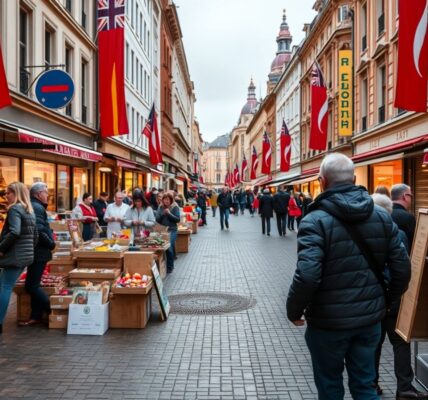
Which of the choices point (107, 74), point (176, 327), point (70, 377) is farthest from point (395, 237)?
Answer: point (107, 74)

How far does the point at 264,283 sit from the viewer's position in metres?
10.9

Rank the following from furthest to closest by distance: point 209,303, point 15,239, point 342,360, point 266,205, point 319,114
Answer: point 319,114 → point 266,205 → point 209,303 → point 15,239 → point 342,360

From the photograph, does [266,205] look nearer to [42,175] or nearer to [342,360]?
[42,175]

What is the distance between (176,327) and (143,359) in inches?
57.7

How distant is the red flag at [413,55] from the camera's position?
429 inches

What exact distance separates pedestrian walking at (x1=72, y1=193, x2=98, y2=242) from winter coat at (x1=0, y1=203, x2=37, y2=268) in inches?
269

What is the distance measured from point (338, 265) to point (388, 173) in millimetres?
21897

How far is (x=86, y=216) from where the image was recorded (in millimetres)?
13914

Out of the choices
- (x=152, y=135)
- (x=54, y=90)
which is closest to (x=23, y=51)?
(x=54, y=90)

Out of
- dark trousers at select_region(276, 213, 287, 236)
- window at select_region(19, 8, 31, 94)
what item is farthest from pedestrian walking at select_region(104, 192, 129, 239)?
dark trousers at select_region(276, 213, 287, 236)

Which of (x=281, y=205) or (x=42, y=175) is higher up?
(x=42, y=175)

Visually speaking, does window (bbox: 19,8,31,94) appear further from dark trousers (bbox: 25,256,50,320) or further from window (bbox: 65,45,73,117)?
dark trousers (bbox: 25,256,50,320)

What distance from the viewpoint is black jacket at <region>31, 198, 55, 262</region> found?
7.24m

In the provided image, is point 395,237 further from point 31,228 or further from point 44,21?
point 44,21
